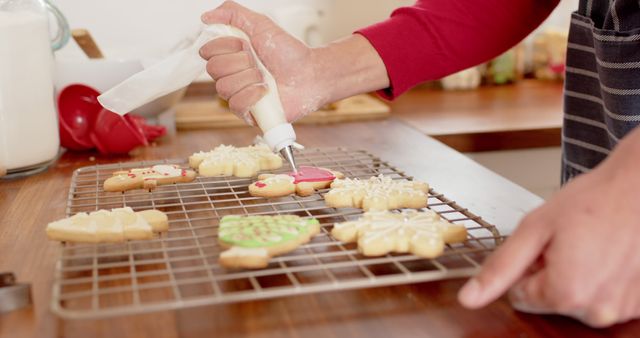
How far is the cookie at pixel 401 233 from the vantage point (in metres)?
0.83

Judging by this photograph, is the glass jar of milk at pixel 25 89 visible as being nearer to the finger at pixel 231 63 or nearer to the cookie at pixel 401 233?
the finger at pixel 231 63

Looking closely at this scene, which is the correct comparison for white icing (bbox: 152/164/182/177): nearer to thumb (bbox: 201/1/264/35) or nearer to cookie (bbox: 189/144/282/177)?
cookie (bbox: 189/144/282/177)

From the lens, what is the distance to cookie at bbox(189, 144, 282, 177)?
1214mm

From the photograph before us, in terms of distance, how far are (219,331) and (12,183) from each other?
71cm

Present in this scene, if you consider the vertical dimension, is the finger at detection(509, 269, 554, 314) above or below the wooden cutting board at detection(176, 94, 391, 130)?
above

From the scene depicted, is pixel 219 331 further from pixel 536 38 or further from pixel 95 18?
pixel 536 38

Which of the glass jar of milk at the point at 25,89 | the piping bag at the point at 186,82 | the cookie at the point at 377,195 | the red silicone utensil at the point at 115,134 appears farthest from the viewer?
the red silicone utensil at the point at 115,134

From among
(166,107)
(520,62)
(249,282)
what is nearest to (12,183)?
(166,107)

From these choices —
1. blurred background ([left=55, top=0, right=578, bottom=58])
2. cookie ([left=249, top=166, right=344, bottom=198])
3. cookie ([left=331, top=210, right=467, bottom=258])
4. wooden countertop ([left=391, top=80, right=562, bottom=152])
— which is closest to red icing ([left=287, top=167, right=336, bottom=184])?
cookie ([left=249, top=166, right=344, bottom=198])

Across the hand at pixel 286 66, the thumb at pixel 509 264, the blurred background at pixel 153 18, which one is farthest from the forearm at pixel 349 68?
the blurred background at pixel 153 18

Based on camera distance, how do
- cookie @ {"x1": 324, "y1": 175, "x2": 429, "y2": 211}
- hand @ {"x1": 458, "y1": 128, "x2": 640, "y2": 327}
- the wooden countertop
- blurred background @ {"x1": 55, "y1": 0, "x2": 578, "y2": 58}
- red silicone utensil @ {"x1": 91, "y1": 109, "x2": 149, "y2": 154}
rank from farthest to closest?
blurred background @ {"x1": 55, "y1": 0, "x2": 578, "y2": 58} < the wooden countertop < red silicone utensil @ {"x1": 91, "y1": 109, "x2": 149, "y2": 154} < cookie @ {"x1": 324, "y1": 175, "x2": 429, "y2": 211} < hand @ {"x1": 458, "y1": 128, "x2": 640, "y2": 327}

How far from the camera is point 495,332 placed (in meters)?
0.72

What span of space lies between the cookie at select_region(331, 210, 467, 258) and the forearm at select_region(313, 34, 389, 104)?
39cm

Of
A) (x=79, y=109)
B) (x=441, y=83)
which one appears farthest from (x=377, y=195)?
(x=441, y=83)
